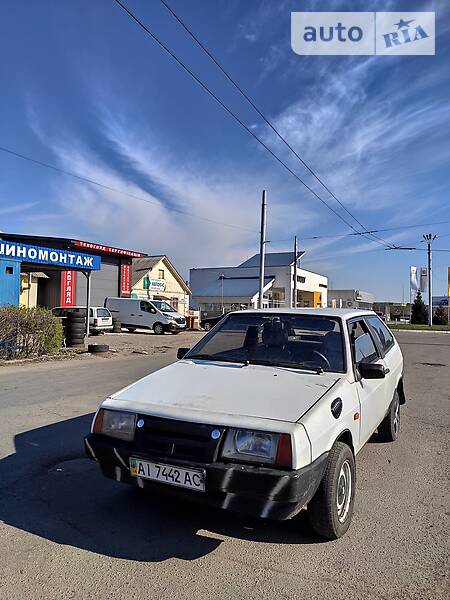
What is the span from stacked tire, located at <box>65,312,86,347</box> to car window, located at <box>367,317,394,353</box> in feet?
38.9

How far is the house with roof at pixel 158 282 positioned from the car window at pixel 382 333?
3260 centimetres

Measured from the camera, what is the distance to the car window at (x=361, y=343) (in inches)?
162

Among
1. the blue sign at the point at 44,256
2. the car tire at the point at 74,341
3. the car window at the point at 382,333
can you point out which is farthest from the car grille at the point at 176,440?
the blue sign at the point at 44,256

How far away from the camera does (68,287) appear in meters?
30.5

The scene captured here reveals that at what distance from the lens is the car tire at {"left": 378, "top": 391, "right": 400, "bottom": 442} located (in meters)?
5.18

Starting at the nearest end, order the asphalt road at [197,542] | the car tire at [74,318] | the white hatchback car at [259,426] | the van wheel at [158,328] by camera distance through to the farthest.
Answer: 1. the asphalt road at [197,542]
2. the white hatchback car at [259,426]
3. the car tire at [74,318]
4. the van wheel at [158,328]

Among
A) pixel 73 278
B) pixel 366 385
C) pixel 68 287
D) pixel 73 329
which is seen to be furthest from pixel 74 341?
pixel 73 278

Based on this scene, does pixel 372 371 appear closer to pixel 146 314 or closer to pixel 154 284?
pixel 146 314

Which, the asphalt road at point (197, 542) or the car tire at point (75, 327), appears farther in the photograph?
the car tire at point (75, 327)

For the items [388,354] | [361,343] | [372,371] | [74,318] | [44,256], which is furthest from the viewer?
[44,256]

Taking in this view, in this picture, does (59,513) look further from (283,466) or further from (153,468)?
(283,466)

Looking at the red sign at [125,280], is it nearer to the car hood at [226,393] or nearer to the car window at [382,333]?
the car window at [382,333]

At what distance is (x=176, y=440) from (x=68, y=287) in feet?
97.1

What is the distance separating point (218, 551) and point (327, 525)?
0.74 metres
